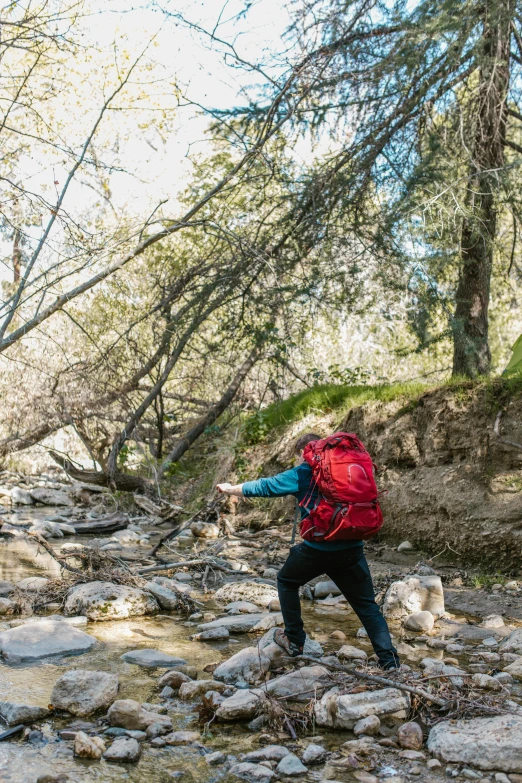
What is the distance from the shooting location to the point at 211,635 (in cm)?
603

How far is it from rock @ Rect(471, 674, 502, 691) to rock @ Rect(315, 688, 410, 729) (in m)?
0.70

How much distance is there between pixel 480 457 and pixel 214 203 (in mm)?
6886

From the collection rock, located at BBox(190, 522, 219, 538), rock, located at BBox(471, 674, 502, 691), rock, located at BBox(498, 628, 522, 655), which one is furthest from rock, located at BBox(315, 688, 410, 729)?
rock, located at BBox(190, 522, 219, 538)

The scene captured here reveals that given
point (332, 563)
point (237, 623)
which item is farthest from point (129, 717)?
point (237, 623)

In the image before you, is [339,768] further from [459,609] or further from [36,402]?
[36,402]

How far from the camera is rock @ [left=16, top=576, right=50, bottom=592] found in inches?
289

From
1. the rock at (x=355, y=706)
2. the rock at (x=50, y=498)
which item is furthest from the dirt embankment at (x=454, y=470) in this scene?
the rock at (x=50, y=498)

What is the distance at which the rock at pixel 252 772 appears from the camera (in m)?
3.48

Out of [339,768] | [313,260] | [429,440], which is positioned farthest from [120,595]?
[313,260]

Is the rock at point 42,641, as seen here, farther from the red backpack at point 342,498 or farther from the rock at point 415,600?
the rock at point 415,600

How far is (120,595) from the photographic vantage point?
696 centimetres

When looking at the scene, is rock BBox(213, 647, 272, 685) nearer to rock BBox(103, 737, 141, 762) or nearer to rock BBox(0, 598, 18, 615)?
rock BBox(103, 737, 141, 762)

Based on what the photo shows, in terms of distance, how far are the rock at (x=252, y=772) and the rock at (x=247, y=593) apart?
3.73 meters

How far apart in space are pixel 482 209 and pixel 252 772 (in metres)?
7.50
